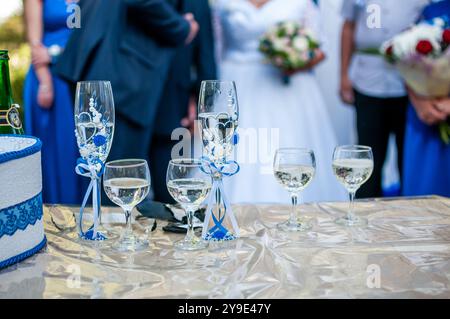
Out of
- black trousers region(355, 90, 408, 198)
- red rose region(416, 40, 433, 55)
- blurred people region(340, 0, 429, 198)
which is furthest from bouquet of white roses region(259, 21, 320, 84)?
red rose region(416, 40, 433, 55)

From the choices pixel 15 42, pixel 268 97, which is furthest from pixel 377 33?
pixel 15 42

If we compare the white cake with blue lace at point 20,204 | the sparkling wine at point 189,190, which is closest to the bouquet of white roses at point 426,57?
the sparkling wine at point 189,190

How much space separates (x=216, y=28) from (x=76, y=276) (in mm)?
2422

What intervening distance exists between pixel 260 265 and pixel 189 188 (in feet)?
0.60

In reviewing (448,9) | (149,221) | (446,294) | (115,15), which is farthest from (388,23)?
(446,294)

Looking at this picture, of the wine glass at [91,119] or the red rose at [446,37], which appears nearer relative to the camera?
the wine glass at [91,119]

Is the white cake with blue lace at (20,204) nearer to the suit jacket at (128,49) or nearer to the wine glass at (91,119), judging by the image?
the wine glass at (91,119)

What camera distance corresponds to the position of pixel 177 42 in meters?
2.70

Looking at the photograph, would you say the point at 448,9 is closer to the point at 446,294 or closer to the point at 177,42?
the point at 177,42

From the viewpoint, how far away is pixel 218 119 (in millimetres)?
1185

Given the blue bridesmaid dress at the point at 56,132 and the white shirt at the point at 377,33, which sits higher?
the white shirt at the point at 377,33

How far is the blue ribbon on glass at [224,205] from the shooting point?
119cm

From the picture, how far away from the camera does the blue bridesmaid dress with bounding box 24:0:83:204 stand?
112 inches

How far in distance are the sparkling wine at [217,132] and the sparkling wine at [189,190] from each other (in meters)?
0.08
